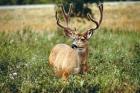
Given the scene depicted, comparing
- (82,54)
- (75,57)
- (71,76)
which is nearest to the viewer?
(71,76)

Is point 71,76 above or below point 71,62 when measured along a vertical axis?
below

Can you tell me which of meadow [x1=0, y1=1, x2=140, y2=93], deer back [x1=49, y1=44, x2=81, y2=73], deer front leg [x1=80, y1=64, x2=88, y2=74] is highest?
deer back [x1=49, y1=44, x2=81, y2=73]

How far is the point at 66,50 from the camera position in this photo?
12719 mm

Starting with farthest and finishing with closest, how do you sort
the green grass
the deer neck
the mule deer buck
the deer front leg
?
the deer front leg, the deer neck, the mule deer buck, the green grass

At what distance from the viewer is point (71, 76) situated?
38.6 feet

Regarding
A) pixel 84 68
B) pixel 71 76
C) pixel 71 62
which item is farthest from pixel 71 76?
pixel 84 68

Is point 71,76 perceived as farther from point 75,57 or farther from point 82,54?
point 82,54

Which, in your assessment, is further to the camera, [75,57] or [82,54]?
[82,54]

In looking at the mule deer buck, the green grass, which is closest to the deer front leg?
the mule deer buck

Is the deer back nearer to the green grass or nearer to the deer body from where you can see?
the deer body

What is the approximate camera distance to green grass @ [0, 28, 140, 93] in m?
11.5

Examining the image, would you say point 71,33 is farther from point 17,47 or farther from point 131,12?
point 131,12

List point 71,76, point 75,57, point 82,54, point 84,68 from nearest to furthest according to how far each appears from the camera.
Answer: point 71,76
point 75,57
point 82,54
point 84,68

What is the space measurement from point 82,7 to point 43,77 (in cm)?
917
